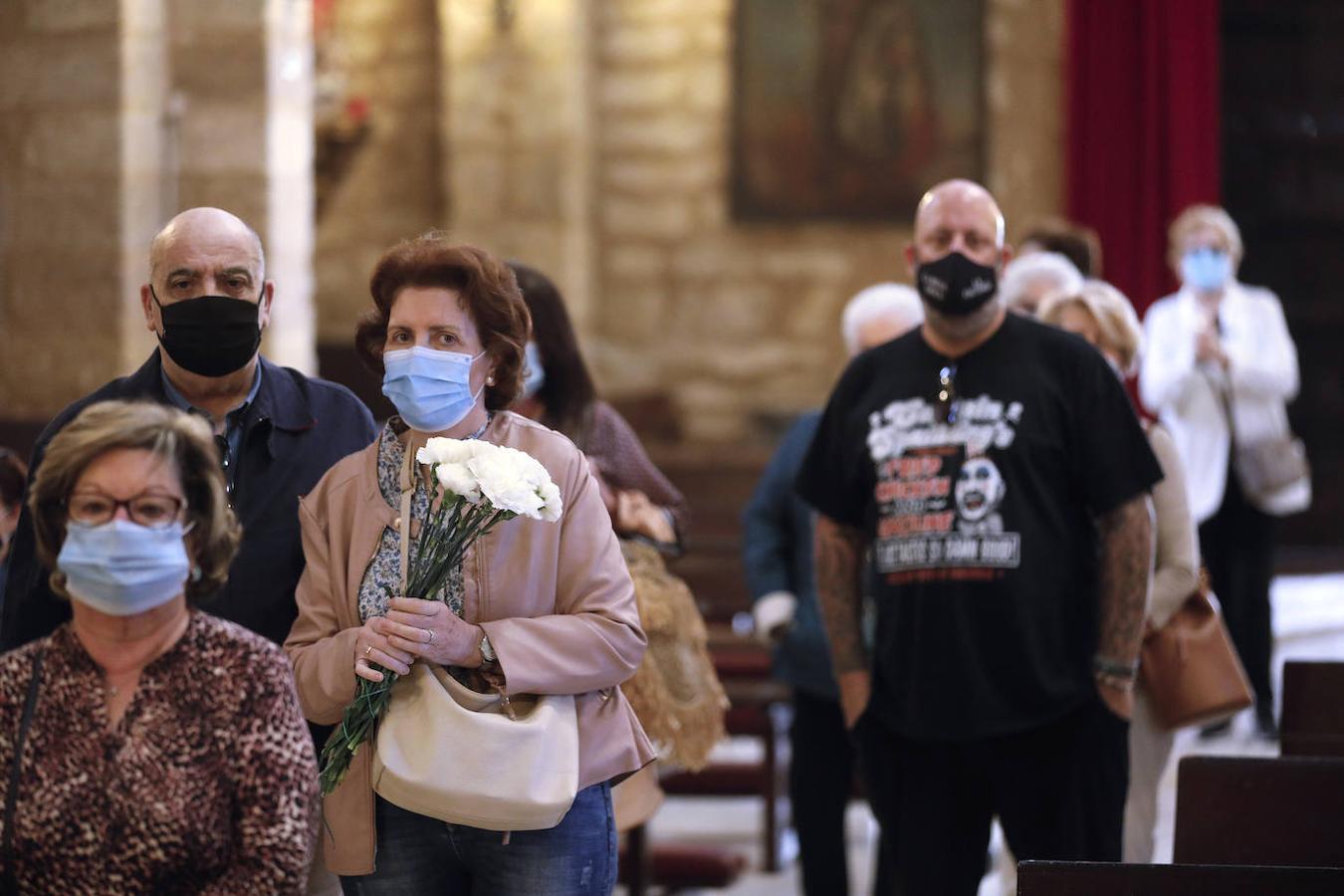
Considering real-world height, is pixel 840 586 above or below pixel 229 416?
below

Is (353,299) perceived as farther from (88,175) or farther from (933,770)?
(933,770)

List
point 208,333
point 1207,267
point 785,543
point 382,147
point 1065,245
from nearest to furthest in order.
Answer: point 208,333
point 785,543
point 1065,245
point 1207,267
point 382,147

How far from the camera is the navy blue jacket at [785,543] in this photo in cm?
455

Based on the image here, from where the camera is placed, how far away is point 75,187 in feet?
20.7

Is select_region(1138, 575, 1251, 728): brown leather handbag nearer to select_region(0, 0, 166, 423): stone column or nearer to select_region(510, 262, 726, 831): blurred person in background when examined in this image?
select_region(510, 262, 726, 831): blurred person in background

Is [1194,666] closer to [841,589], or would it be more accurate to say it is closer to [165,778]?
[841,589]

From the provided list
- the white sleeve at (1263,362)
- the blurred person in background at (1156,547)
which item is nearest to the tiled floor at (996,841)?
the blurred person in background at (1156,547)

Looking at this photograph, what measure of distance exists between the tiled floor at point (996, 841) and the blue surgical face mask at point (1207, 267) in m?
1.39

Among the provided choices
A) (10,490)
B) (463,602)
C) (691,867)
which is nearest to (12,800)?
(463,602)

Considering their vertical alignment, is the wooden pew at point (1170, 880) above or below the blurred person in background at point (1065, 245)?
below

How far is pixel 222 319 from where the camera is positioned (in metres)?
2.93

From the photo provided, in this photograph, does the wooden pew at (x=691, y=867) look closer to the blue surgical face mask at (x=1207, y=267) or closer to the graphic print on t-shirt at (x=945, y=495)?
the graphic print on t-shirt at (x=945, y=495)

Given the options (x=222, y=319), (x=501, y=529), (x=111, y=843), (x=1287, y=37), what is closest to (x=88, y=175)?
(x=222, y=319)

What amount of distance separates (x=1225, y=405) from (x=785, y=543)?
9.11 feet
